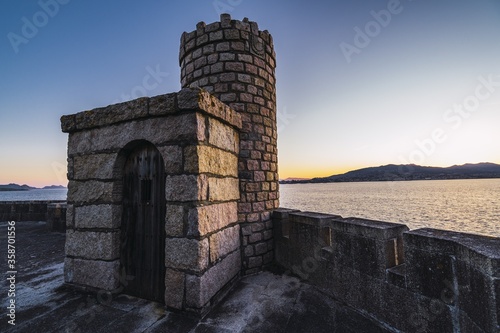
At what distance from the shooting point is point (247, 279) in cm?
417

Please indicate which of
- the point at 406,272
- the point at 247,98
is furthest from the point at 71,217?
the point at 406,272

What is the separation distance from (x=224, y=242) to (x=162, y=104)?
225cm

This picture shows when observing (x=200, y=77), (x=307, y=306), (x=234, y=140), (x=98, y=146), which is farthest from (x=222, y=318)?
(x=200, y=77)

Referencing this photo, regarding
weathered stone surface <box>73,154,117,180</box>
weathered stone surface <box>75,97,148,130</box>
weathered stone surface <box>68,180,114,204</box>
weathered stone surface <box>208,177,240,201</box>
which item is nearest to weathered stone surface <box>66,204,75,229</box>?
weathered stone surface <box>68,180,114,204</box>

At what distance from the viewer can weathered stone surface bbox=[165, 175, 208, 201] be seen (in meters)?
3.02

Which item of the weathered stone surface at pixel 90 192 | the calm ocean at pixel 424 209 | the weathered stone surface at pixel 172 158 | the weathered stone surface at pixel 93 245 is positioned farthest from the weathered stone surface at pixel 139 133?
the calm ocean at pixel 424 209

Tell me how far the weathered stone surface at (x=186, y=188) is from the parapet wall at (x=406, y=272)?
193cm

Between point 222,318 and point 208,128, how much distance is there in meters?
2.46

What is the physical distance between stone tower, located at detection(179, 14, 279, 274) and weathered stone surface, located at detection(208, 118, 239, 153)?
1.08ft

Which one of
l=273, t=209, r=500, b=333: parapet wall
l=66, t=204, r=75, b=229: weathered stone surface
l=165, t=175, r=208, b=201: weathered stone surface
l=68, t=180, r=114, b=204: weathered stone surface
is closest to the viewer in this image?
l=273, t=209, r=500, b=333: parapet wall

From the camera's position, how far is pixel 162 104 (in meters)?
3.22

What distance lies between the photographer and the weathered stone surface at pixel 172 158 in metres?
3.14

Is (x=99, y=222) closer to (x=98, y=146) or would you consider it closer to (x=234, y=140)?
(x=98, y=146)

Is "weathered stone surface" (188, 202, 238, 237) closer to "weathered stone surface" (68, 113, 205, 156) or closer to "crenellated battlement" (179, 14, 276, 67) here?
"weathered stone surface" (68, 113, 205, 156)
